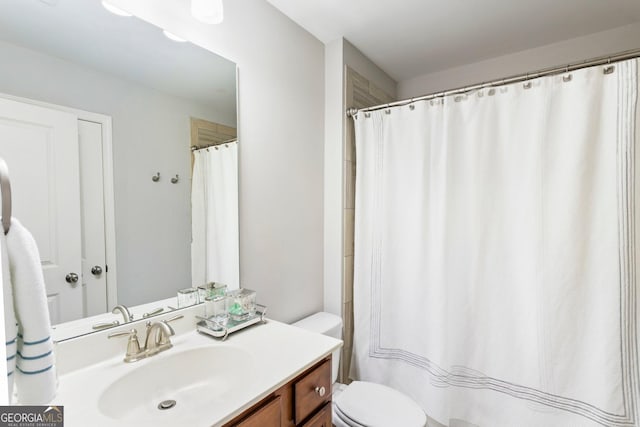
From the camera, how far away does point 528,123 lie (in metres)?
1.49

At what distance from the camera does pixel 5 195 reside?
21.4 inches

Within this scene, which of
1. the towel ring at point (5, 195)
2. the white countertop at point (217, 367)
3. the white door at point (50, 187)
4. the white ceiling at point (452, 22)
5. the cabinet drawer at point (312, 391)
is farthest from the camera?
the white ceiling at point (452, 22)

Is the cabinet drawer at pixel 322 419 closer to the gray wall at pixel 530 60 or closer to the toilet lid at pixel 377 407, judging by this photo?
the toilet lid at pixel 377 407

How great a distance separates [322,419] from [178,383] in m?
0.52

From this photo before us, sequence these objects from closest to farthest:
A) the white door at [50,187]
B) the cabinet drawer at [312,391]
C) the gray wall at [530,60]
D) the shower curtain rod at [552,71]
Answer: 1. the white door at [50,187]
2. the cabinet drawer at [312,391]
3. the shower curtain rod at [552,71]
4. the gray wall at [530,60]

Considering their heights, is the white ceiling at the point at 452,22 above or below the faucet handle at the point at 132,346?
above

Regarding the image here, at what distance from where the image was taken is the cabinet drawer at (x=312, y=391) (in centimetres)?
101

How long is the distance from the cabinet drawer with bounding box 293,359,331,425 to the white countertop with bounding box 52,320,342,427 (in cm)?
6

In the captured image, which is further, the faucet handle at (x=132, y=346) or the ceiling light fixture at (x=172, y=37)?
the ceiling light fixture at (x=172, y=37)

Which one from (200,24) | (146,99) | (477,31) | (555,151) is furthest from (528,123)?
(146,99)

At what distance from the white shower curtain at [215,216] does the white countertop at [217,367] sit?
0.80 ft

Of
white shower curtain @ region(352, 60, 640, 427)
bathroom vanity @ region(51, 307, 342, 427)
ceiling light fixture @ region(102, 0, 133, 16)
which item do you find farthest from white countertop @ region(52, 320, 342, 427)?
ceiling light fixture @ region(102, 0, 133, 16)

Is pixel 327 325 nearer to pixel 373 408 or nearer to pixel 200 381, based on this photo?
pixel 373 408

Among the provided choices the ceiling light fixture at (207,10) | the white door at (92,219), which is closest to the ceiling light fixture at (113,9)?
the ceiling light fixture at (207,10)
